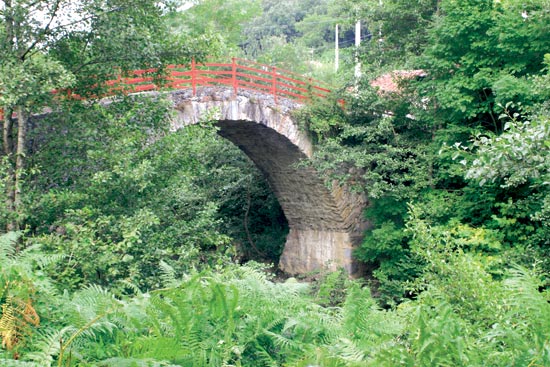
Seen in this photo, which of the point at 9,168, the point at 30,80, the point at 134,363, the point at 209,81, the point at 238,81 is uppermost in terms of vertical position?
the point at 238,81

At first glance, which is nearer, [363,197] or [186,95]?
[186,95]

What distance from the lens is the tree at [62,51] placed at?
5.95m

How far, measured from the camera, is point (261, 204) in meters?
16.0

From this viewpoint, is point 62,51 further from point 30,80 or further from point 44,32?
point 30,80

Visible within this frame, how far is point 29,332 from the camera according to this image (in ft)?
7.22

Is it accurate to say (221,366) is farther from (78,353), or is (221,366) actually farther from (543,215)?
(543,215)

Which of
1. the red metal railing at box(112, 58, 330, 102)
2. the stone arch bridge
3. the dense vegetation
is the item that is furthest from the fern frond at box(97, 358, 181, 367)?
the stone arch bridge

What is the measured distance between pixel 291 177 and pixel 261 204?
9.05 ft

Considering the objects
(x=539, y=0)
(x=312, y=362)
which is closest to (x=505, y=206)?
(x=539, y=0)

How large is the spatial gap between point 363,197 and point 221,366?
1120 cm

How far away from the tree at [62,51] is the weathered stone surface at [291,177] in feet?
9.86

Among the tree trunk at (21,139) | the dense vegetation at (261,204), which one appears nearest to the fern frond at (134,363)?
the dense vegetation at (261,204)

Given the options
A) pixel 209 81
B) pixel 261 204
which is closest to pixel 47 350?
pixel 209 81

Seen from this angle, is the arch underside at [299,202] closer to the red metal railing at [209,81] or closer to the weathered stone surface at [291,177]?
the weathered stone surface at [291,177]
